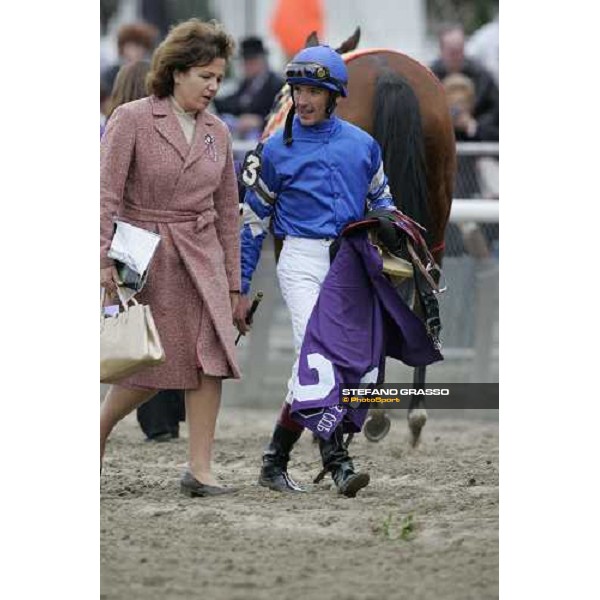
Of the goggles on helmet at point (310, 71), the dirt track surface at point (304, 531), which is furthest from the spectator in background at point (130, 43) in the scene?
the goggles on helmet at point (310, 71)

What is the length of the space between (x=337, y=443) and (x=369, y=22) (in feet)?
26.2

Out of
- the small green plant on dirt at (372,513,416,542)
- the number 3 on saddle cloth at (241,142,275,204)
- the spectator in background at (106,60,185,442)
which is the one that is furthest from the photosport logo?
the spectator in background at (106,60,185,442)

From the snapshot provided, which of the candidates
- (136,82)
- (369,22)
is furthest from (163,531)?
(369,22)

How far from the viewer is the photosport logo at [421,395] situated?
721cm

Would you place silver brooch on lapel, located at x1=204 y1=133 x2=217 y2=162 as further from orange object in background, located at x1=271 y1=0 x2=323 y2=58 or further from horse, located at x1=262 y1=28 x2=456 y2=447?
orange object in background, located at x1=271 y1=0 x2=323 y2=58

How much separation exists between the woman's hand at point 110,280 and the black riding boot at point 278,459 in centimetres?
110

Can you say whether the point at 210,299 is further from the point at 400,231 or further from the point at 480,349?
the point at 480,349

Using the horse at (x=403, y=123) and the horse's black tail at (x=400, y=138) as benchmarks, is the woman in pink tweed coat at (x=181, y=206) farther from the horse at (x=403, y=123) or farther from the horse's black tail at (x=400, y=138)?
the horse's black tail at (x=400, y=138)

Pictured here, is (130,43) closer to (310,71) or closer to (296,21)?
(296,21)

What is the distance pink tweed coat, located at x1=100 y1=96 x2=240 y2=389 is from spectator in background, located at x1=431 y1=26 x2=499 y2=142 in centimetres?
538

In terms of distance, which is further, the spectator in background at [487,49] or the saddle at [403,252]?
the spectator in background at [487,49]

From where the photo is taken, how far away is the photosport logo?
7211 mm

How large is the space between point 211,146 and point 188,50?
40 cm

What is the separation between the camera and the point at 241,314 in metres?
7.29
